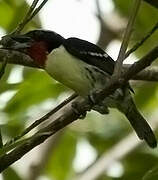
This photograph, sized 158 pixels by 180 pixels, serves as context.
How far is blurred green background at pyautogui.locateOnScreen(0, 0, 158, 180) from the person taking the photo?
109 inches

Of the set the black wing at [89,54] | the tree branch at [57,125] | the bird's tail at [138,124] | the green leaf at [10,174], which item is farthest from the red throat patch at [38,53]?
the tree branch at [57,125]

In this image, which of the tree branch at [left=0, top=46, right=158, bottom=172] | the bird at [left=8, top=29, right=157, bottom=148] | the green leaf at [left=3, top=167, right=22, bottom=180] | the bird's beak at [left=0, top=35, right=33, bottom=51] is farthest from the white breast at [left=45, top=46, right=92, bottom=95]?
the tree branch at [left=0, top=46, right=158, bottom=172]

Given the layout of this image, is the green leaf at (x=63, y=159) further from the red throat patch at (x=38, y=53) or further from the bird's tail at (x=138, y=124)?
the red throat patch at (x=38, y=53)

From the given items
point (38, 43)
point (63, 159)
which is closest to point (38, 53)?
point (38, 43)

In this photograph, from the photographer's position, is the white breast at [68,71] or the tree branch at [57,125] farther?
the white breast at [68,71]

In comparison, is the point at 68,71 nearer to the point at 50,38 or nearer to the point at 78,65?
the point at 78,65

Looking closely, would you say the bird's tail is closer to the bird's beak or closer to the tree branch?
the bird's beak

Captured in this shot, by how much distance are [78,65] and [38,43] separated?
20 cm

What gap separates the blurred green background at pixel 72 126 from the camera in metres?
2.76

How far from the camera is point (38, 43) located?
282cm

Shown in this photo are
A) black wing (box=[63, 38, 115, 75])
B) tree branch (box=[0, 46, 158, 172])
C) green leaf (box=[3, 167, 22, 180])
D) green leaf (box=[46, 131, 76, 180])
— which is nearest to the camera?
tree branch (box=[0, 46, 158, 172])

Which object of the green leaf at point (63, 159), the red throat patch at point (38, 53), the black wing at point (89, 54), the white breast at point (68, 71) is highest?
the black wing at point (89, 54)

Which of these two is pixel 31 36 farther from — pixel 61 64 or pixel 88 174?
pixel 88 174

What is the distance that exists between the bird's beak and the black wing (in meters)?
0.19
